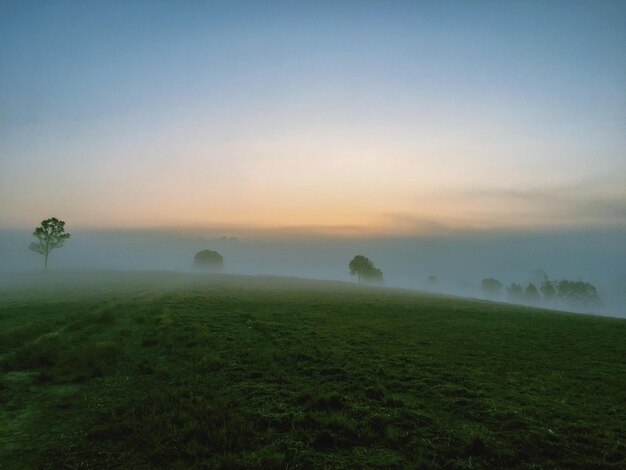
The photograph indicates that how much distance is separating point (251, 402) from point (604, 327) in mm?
34560

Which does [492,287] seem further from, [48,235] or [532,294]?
[48,235]

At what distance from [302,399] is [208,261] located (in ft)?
627

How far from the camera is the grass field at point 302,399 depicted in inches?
348

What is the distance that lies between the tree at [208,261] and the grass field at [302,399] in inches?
6819

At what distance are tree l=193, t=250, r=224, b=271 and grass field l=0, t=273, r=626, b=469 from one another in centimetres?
17321

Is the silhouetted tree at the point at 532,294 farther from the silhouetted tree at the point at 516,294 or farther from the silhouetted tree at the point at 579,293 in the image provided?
the silhouetted tree at the point at 579,293

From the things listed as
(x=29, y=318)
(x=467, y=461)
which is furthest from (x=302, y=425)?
(x=29, y=318)

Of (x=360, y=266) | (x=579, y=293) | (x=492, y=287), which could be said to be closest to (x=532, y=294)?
(x=579, y=293)

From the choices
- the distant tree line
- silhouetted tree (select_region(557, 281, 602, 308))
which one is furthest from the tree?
silhouetted tree (select_region(557, 281, 602, 308))

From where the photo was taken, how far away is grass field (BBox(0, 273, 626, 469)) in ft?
29.0

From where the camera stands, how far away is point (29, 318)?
27312 mm

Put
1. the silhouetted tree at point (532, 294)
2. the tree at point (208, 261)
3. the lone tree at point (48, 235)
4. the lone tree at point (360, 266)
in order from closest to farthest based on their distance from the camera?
the lone tree at point (48, 235) < the lone tree at point (360, 266) < the silhouetted tree at point (532, 294) < the tree at point (208, 261)

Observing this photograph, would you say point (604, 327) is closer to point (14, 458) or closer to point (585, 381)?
point (585, 381)

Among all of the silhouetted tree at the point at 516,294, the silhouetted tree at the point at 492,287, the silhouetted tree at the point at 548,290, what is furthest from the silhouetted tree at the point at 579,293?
the silhouetted tree at the point at 492,287
